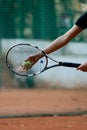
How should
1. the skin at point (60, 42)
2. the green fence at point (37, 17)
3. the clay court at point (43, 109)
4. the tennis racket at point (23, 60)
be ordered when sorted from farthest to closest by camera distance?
1. the green fence at point (37, 17)
2. the clay court at point (43, 109)
3. the tennis racket at point (23, 60)
4. the skin at point (60, 42)

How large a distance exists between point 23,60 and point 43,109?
3.11 metres

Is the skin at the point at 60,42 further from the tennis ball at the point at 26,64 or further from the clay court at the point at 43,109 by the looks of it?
the clay court at the point at 43,109

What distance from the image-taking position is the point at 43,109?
7.39 meters

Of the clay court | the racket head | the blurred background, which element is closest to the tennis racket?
the racket head

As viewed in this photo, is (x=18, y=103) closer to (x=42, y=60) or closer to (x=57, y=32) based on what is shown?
(x=57, y=32)

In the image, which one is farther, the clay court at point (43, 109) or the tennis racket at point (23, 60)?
the clay court at point (43, 109)

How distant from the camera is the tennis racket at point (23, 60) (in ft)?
13.6

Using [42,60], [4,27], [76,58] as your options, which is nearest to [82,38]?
[76,58]

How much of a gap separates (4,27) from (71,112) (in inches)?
66.1

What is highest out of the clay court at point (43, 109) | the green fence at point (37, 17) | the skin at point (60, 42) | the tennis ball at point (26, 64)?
the green fence at point (37, 17)

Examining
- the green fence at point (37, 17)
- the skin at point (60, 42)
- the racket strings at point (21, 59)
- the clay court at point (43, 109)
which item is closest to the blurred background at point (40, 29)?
the green fence at point (37, 17)

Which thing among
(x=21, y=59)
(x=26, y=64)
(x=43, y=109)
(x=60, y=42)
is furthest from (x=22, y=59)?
(x=43, y=109)

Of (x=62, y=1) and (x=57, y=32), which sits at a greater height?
(x=62, y=1)

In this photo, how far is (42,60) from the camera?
4.20 metres
